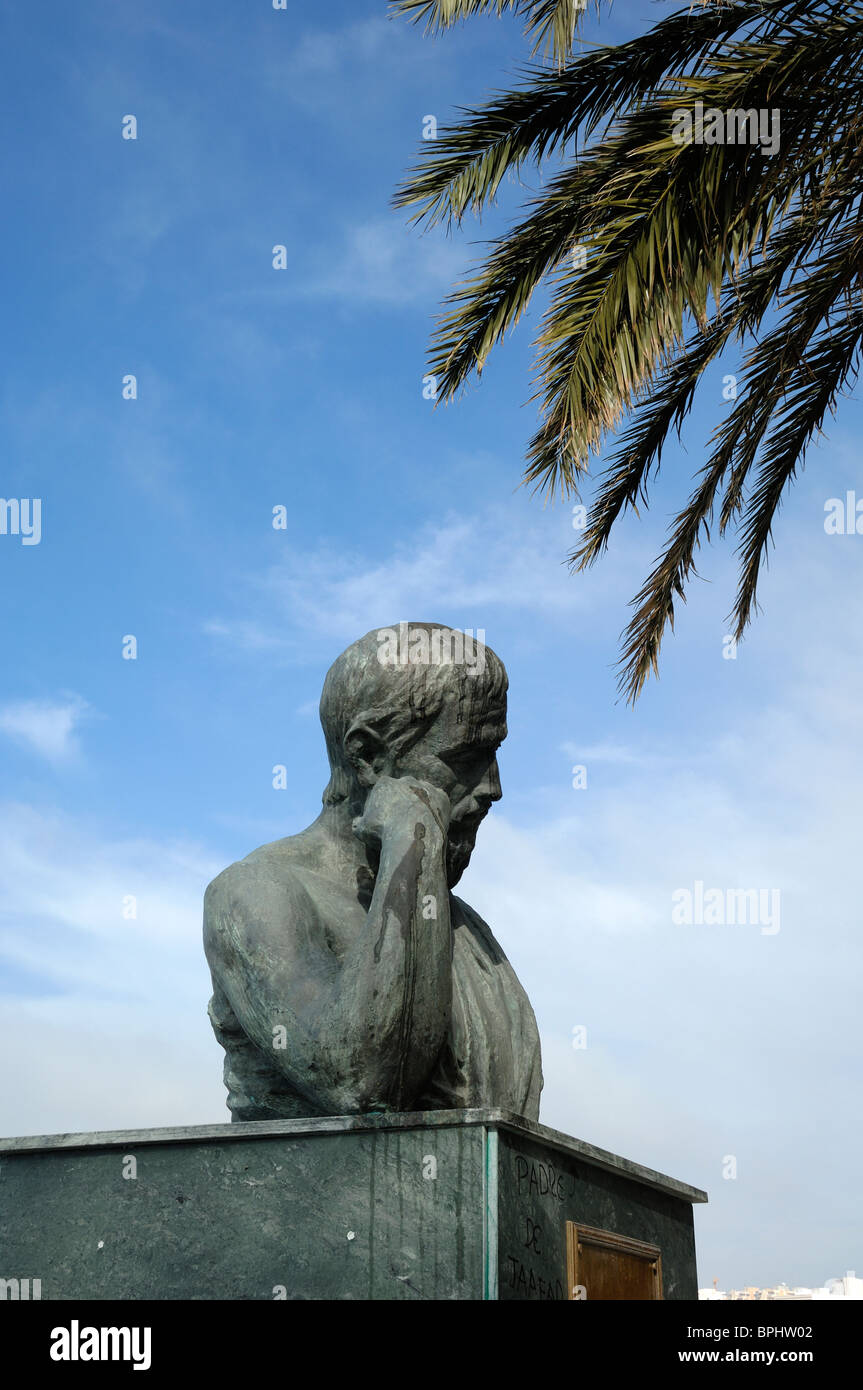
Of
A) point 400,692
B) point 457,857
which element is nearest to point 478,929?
point 457,857

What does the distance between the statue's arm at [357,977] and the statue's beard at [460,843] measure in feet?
1.37

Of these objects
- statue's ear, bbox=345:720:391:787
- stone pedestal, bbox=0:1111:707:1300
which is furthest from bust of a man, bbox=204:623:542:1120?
stone pedestal, bbox=0:1111:707:1300

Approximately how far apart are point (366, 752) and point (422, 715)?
0.66ft

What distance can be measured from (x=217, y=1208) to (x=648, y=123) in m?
5.30

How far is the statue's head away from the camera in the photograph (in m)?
4.29

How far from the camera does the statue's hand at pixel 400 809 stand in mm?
3949

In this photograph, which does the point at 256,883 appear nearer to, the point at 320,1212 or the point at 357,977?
the point at 357,977

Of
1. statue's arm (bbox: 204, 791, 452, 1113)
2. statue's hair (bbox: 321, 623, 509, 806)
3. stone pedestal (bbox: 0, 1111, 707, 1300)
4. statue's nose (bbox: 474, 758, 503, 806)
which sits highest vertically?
statue's hair (bbox: 321, 623, 509, 806)

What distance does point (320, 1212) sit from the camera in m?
3.43

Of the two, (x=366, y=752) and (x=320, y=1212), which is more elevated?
(x=366, y=752)

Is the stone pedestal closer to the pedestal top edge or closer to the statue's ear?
the pedestal top edge

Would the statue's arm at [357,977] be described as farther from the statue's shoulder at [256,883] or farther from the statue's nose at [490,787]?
the statue's nose at [490,787]
